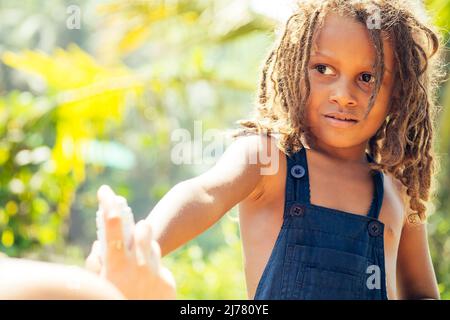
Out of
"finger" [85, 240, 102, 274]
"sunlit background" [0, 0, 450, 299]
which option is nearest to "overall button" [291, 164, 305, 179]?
"finger" [85, 240, 102, 274]

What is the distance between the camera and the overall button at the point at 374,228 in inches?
77.0

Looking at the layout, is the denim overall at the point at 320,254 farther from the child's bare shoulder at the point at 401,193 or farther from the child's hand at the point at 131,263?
the child's hand at the point at 131,263

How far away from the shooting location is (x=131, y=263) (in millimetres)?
1202

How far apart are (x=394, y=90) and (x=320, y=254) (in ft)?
1.70

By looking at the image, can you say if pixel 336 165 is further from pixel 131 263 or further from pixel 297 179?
pixel 131 263

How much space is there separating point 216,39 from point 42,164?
5.18 ft

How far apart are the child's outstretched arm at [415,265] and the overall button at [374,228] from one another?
0.91 feet

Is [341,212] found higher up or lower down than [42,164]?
lower down

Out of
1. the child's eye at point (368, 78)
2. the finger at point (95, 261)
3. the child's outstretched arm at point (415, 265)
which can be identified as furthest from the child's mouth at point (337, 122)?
the finger at point (95, 261)

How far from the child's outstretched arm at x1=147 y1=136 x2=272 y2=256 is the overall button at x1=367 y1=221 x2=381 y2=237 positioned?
0.28m

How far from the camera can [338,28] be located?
6.63 ft

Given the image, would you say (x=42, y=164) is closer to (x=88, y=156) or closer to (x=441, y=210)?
(x=88, y=156)

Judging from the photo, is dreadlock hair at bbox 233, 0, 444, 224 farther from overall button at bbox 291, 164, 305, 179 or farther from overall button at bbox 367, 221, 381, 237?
overall button at bbox 367, 221, 381, 237

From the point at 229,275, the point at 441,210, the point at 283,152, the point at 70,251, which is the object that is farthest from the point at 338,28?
the point at 70,251
